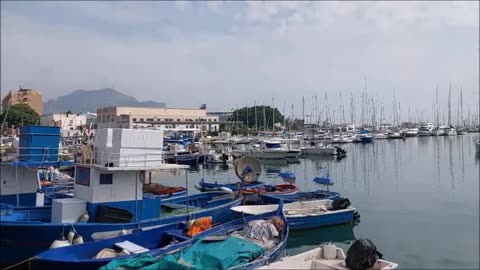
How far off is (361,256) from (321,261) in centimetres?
106

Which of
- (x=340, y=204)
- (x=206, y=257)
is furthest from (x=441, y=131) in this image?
(x=206, y=257)

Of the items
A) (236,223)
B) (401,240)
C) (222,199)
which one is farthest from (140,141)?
(401,240)

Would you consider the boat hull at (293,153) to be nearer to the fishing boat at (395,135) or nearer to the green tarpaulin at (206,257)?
the green tarpaulin at (206,257)

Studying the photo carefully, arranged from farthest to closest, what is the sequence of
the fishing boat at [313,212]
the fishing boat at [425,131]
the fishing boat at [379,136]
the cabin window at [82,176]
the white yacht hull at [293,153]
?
the fishing boat at [425,131] → the fishing boat at [379,136] → the white yacht hull at [293,153] → the fishing boat at [313,212] → the cabin window at [82,176]

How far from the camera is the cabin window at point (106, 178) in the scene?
1436 centimetres

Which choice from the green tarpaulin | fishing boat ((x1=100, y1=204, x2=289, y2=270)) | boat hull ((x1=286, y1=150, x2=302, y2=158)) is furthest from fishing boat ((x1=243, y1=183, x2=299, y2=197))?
boat hull ((x1=286, y1=150, x2=302, y2=158))

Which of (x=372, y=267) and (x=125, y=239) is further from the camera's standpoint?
(x=125, y=239)

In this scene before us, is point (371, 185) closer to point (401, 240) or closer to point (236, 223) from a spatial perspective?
point (401, 240)

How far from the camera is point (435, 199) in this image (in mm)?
29266

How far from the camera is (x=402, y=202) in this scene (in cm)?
2830

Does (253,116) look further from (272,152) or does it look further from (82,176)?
(82,176)

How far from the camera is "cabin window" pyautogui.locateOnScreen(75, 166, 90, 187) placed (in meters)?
14.6

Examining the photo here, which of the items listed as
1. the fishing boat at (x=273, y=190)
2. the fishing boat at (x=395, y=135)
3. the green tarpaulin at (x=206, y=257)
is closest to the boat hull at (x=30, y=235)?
the green tarpaulin at (x=206, y=257)

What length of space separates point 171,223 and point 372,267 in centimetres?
689
